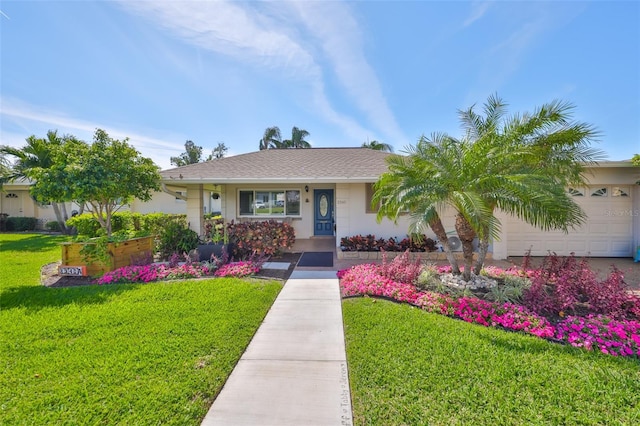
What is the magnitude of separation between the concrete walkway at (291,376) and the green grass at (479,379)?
203 millimetres

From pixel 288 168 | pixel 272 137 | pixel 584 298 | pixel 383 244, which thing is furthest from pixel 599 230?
pixel 272 137

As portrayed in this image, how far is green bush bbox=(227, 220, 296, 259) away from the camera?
8.30 m

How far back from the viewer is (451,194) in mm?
4770

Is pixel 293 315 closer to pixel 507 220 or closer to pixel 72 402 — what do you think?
pixel 72 402

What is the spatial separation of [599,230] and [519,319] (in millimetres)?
8076

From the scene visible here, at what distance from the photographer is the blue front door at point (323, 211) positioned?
11594mm

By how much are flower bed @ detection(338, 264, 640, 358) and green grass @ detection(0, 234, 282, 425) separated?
7.43 feet

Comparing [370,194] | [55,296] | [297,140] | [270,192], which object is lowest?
[55,296]

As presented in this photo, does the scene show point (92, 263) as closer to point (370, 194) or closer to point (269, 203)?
point (269, 203)

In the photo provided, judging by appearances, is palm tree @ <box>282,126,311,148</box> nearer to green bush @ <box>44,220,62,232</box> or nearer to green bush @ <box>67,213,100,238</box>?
green bush @ <box>67,213,100,238</box>

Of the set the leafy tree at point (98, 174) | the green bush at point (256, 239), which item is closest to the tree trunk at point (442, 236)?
the green bush at point (256, 239)

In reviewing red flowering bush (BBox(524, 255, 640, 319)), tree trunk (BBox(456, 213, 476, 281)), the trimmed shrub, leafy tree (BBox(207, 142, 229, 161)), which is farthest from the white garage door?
leafy tree (BBox(207, 142, 229, 161))

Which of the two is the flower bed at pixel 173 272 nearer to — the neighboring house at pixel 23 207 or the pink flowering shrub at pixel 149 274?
the pink flowering shrub at pixel 149 274

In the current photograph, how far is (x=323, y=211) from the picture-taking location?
11719mm
